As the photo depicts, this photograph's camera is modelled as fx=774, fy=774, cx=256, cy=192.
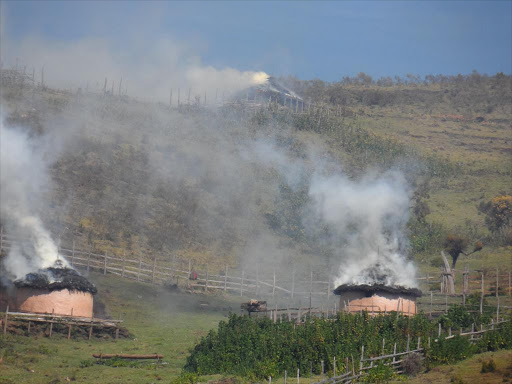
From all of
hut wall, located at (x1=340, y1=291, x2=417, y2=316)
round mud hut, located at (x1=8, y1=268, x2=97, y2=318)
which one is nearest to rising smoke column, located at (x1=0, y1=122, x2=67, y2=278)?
round mud hut, located at (x1=8, y1=268, x2=97, y2=318)

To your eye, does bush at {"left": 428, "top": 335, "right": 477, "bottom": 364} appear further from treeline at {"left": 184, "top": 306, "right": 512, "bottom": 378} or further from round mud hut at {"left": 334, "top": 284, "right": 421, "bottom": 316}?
round mud hut at {"left": 334, "top": 284, "right": 421, "bottom": 316}

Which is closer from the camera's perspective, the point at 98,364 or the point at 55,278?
the point at 98,364

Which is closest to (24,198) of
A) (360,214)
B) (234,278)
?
(234,278)

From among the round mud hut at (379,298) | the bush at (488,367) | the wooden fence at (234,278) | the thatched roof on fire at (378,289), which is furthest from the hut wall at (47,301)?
the bush at (488,367)

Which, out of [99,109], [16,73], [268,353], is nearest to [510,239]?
[268,353]

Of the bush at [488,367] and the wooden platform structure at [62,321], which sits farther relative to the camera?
the wooden platform structure at [62,321]

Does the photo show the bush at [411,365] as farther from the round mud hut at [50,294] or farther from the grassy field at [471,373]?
the round mud hut at [50,294]

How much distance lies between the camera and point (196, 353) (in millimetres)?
36125

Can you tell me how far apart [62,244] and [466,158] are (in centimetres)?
5579

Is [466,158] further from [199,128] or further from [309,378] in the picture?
[309,378]

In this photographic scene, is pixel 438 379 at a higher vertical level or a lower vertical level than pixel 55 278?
lower

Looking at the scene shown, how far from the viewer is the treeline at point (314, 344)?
33.5m

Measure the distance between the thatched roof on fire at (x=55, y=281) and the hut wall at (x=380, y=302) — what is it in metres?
14.7

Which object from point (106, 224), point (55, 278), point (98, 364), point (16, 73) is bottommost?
point (98, 364)
